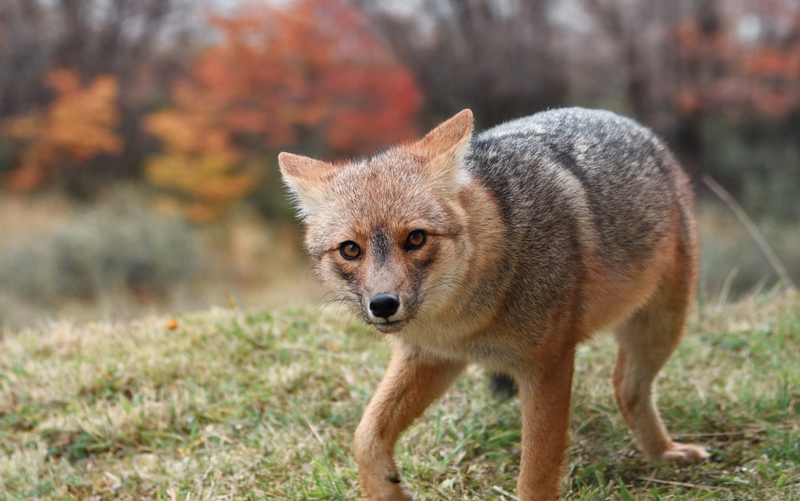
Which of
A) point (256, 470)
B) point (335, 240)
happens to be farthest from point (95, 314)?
point (335, 240)

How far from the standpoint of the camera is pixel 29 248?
1460 centimetres

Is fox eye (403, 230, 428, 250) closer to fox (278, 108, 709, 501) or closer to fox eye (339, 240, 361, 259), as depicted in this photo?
fox (278, 108, 709, 501)

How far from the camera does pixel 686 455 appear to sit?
382 centimetres

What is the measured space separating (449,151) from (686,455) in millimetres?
2137

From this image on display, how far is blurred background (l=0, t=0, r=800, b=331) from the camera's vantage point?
15.4m

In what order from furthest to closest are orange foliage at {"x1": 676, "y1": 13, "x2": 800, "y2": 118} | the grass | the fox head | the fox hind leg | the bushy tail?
orange foliage at {"x1": 676, "y1": 13, "x2": 800, "y2": 118}
the fox hind leg
the bushy tail
the grass
the fox head

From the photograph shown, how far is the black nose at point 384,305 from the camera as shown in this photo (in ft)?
8.94

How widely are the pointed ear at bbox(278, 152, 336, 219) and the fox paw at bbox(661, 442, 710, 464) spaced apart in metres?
2.33

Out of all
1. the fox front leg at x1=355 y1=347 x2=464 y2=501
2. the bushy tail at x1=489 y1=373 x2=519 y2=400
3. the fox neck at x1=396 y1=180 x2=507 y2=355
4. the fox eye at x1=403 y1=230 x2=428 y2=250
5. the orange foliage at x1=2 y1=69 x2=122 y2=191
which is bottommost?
the bushy tail at x1=489 y1=373 x2=519 y2=400

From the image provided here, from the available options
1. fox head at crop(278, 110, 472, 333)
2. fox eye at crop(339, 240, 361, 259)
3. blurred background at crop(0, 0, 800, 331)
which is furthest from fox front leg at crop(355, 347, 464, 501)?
blurred background at crop(0, 0, 800, 331)

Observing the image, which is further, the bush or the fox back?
the bush

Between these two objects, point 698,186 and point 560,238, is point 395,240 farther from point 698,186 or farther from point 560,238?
point 698,186

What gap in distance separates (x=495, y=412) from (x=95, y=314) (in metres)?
11.2

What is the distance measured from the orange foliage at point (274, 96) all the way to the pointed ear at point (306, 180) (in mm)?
12819
